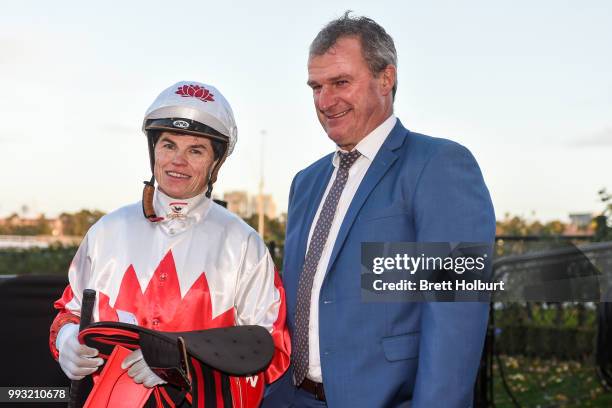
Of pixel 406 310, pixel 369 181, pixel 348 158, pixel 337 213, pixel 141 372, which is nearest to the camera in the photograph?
pixel 141 372

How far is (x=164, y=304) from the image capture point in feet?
9.02

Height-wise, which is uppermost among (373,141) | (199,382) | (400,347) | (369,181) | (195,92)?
(195,92)

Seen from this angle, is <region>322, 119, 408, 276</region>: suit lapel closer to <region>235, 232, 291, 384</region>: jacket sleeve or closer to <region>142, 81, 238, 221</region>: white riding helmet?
<region>235, 232, 291, 384</region>: jacket sleeve

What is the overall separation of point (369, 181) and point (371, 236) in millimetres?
213

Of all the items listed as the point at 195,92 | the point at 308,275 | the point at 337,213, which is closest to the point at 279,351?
the point at 308,275

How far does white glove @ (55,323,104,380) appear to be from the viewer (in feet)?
8.72

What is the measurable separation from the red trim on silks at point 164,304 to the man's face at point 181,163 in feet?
0.97

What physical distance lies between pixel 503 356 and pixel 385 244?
247 inches

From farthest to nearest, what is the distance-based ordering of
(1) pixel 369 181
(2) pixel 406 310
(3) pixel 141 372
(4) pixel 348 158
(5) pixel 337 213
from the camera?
(4) pixel 348 158
(5) pixel 337 213
(1) pixel 369 181
(2) pixel 406 310
(3) pixel 141 372

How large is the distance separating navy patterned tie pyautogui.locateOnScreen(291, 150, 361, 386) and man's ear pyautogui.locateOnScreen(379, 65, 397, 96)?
10.3 inches

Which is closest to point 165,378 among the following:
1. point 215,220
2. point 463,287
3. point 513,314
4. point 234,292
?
point 234,292

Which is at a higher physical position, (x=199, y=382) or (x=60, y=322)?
(x=60, y=322)

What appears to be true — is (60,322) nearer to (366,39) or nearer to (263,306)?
(263,306)

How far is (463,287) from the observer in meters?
2.71
